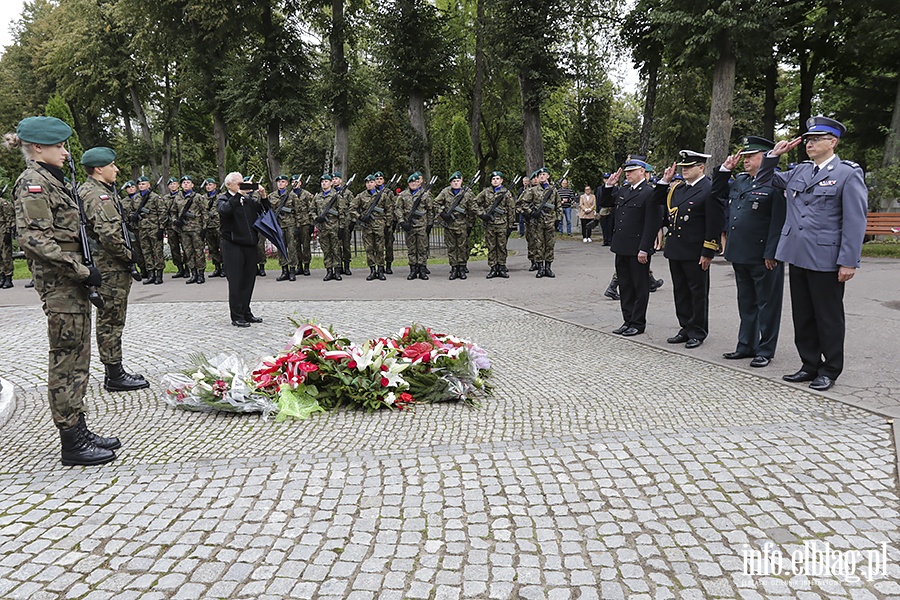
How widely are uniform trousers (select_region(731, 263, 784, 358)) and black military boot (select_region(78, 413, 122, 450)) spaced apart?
5.65 m

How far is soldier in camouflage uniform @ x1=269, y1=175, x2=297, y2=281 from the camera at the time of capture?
47.5 ft

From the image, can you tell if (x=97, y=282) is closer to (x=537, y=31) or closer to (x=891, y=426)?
(x=891, y=426)

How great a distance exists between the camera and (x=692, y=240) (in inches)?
277

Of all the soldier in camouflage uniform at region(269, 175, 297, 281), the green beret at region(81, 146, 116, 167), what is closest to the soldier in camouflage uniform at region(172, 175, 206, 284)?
the soldier in camouflage uniform at region(269, 175, 297, 281)

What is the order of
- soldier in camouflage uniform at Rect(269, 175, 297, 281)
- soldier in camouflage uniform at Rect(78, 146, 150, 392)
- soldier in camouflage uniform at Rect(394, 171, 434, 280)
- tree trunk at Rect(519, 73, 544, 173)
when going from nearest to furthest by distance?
soldier in camouflage uniform at Rect(78, 146, 150, 392), soldier in camouflage uniform at Rect(394, 171, 434, 280), soldier in camouflage uniform at Rect(269, 175, 297, 281), tree trunk at Rect(519, 73, 544, 173)

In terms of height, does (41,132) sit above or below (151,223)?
above

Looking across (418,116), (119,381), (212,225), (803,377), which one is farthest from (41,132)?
(418,116)

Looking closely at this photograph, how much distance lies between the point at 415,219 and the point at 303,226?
2912 millimetres

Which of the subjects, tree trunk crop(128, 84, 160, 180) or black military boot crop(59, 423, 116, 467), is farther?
tree trunk crop(128, 84, 160, 180)

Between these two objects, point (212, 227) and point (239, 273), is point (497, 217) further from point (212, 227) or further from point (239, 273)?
point (212, 227)

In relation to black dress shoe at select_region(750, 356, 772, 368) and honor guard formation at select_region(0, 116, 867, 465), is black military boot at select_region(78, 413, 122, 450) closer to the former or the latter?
honor guard formation at select_region(0, 116, 867, 465)

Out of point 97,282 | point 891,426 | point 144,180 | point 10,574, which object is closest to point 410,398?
point 97,282

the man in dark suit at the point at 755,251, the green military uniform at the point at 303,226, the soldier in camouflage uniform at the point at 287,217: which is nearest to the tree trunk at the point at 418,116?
the green military uniform at the point at 303,226

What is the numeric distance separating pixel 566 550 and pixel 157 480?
2.50m
